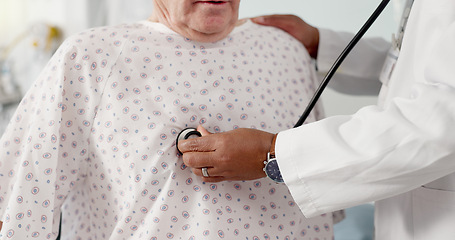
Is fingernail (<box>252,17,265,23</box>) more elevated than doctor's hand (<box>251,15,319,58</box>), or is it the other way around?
fingernail (<box>252,17,265,23</box>)

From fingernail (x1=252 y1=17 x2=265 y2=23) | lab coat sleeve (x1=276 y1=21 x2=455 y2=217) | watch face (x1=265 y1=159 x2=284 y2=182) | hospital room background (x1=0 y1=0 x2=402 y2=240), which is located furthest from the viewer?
hospital room background (x1=0 y1=0 x2=402 y2=240)

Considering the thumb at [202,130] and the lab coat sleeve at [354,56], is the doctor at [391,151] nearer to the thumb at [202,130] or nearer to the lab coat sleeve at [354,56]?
the thumb at [202,130]

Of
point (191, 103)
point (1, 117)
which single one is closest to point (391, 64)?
point (191, 103)

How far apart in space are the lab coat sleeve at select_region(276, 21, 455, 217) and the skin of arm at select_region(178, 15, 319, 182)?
0.17 feet

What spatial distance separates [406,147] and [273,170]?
0.26 meters

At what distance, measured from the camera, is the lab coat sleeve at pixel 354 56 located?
1502 millimetres

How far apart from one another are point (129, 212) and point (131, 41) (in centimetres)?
39

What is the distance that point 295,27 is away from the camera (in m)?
1.46

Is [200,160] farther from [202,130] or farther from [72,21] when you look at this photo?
[72,21]

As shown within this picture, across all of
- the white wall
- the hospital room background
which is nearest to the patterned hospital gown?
the hospital room background

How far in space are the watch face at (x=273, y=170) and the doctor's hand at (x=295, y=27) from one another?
1.81 ft

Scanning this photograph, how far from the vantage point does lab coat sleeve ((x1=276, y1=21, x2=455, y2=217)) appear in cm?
88

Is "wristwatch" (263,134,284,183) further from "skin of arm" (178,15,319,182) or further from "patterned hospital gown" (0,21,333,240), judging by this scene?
"patterned hospital gown" (0,21,333,240)

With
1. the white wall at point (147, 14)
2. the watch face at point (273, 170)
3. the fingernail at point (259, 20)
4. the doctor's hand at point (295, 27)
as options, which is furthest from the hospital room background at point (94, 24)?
the watch face at point (273, 170)
